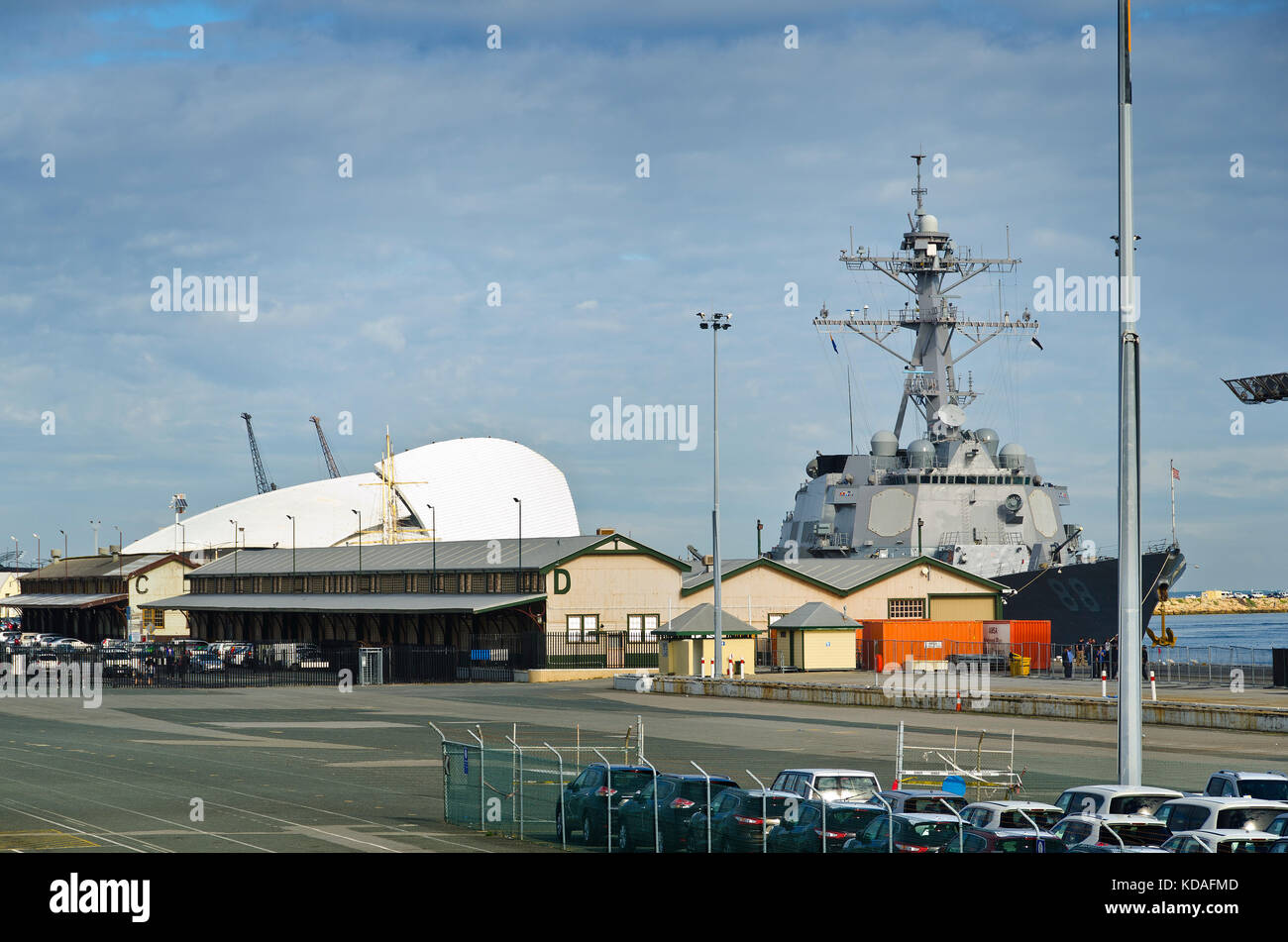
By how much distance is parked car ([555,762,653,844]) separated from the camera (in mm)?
20703

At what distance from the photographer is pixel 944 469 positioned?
8200 cm

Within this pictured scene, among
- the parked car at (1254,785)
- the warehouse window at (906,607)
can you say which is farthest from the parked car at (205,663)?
the parked car at (1254,785)

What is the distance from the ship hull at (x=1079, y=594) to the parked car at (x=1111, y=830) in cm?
5301

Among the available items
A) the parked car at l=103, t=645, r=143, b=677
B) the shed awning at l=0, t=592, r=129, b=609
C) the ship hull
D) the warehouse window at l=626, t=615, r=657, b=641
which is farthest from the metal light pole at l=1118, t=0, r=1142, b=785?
the shed awning at l=0, t=592, r=129, b=609

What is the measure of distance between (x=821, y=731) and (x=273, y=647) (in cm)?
4215

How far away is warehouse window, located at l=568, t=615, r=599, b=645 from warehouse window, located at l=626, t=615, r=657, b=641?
5.46ft

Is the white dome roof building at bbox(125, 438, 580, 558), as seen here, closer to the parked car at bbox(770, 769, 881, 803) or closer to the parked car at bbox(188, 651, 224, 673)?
the parked car at bbox(188, 651, 224, 673)

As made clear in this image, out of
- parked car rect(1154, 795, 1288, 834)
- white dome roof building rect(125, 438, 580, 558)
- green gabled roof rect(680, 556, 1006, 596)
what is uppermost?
white dome roof building rect(125, 438, 580, 558)

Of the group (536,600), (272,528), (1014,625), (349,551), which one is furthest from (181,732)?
(272,528)

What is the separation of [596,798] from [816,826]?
3.92 meters

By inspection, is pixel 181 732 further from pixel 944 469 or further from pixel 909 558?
pixel 944 469

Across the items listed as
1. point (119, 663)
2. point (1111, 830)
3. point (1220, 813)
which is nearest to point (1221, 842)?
point (1111, 830)

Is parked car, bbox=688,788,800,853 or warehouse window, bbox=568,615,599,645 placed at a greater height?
parked car, bbox=688,788,800,853
